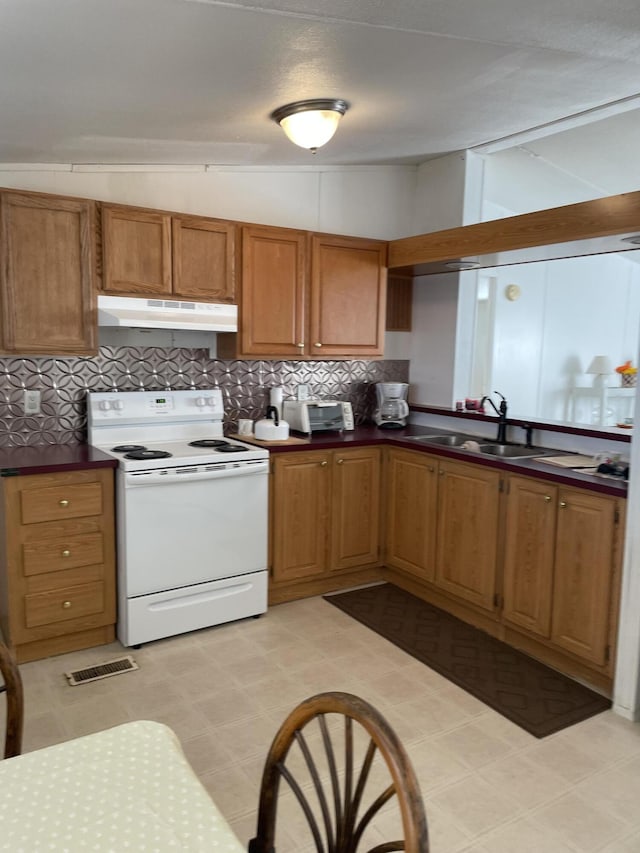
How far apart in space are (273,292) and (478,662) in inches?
89.1

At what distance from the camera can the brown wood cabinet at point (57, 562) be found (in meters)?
2.82

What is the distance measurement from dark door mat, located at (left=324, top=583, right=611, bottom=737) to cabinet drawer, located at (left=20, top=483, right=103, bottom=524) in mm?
1486

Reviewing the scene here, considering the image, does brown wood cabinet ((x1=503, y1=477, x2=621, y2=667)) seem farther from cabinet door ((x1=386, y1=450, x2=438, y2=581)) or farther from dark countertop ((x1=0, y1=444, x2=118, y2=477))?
dark countertop ((x1=0, y1=444, x2=118, y2=477))

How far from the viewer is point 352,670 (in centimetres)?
290

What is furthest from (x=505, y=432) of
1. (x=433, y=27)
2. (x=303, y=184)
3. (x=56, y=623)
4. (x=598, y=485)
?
(x=56, y=623)

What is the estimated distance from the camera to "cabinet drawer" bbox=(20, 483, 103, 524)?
281 cm

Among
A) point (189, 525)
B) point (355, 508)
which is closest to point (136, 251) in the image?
point (189, 525)

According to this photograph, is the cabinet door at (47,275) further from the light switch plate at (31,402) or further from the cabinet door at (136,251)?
the light switch plate at (31,402)

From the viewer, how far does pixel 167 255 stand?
3.35 m

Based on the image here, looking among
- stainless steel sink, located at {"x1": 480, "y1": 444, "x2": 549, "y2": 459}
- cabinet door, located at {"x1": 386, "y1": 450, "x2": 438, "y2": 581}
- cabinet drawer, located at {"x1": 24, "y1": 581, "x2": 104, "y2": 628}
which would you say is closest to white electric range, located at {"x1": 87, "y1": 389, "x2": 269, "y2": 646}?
cabinet drawer, located at {"x1": 24, "y1": 581, "x2": 104, "y2": 628}

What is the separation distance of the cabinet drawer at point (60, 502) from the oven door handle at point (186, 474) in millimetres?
178

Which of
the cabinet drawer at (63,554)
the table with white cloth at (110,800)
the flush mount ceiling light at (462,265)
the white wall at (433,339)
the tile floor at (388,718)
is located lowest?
the tile floor at (388,718)

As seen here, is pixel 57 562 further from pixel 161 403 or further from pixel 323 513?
pixel 323 513

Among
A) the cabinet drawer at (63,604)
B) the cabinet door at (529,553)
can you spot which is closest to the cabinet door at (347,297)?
the cabinet door at (529,553)
